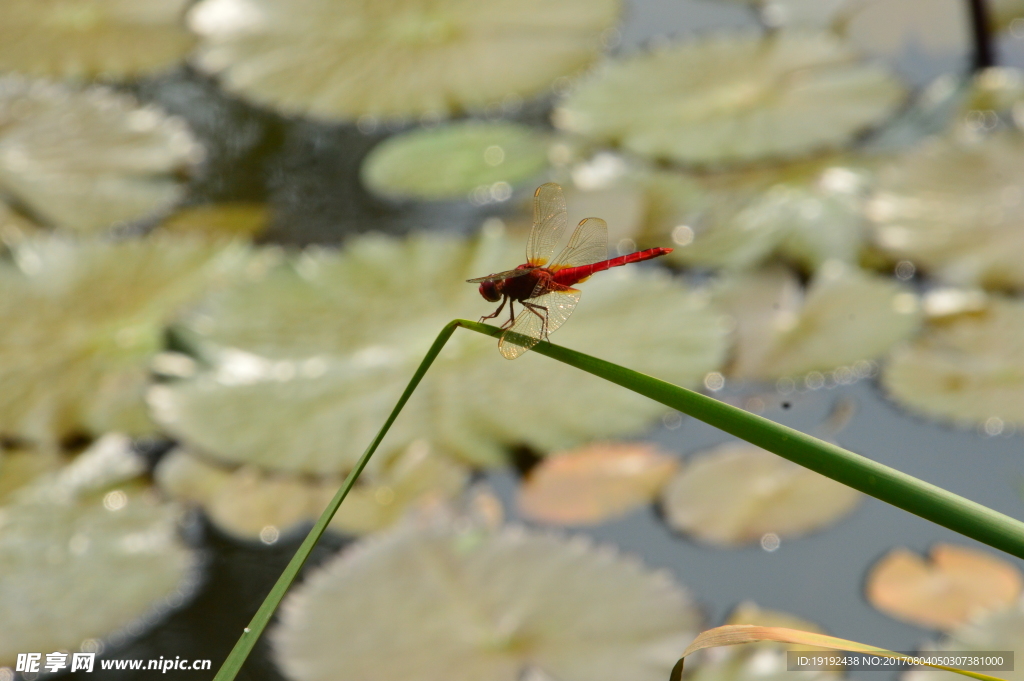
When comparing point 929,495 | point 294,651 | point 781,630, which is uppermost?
point 929,495

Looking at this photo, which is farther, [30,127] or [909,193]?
[30,127]

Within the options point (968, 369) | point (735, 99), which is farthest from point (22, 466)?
point (735, 99)

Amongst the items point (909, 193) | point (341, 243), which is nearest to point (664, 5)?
point (909, 193)

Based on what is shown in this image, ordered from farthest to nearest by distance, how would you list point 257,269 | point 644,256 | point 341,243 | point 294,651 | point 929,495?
point 341,243 < point 257,269 < point 294,651 < point 644,256 < point 929,495

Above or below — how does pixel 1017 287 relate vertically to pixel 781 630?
below

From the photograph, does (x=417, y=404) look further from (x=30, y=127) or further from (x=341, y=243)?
(x=30, y=127)

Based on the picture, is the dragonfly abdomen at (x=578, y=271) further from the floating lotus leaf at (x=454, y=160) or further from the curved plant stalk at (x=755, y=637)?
the floating lotus leaf at (x=454, y=160)

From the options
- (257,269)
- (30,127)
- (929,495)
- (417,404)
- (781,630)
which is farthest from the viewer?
(30,127)
